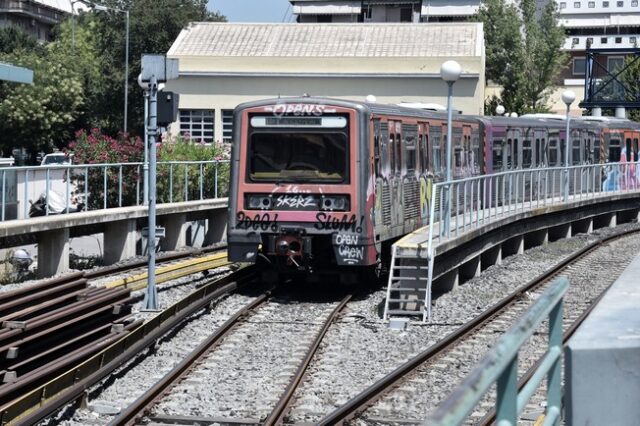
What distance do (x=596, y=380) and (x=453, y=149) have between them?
61.5 feet

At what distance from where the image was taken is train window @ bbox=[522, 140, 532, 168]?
29.8 meters

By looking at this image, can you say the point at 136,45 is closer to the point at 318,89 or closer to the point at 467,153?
the point at 318,89

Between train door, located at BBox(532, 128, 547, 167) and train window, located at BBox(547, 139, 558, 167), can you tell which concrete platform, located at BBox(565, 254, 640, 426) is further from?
train window, located at BBox(547, 139, 558, 167)

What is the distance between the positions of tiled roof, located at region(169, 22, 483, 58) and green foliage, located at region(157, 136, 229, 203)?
2107cm

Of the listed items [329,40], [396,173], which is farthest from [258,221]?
[329,40]

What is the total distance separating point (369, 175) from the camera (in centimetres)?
1641

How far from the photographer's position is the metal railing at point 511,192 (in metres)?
17.5

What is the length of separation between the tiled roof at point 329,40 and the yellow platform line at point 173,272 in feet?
101

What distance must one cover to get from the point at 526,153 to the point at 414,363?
1894 cm

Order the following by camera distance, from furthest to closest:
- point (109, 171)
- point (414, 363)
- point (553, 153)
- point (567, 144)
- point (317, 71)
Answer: point (317, 71), point (553, 153), point (567, 144), point (109, 171), point (414, 363)

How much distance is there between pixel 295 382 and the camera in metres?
10.9

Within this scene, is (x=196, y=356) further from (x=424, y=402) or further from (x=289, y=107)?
(x=289, y=107)

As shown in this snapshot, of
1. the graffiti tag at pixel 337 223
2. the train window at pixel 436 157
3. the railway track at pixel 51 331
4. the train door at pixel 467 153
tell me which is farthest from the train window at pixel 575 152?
the railway track at pixel 51 331

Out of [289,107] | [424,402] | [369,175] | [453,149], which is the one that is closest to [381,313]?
[369,175]
